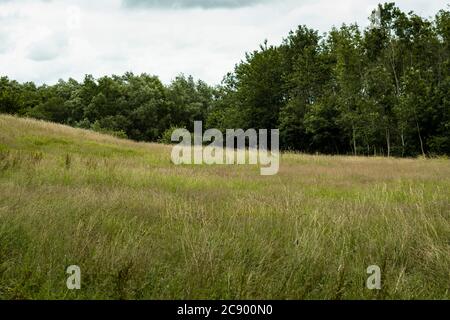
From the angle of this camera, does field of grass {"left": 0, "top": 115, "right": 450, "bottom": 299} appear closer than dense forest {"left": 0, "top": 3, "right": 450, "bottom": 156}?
Yes

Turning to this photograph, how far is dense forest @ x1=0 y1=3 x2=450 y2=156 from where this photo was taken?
39.7 m

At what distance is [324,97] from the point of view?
49.1m

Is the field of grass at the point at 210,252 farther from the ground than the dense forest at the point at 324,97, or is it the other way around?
the dense forest at the point at 324,97

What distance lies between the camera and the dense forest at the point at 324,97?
39656 millimetres

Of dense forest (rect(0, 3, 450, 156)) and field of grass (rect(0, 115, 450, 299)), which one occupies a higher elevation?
dense forest (rect(0, 3, 450, 156))

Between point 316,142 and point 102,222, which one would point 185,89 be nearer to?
point 316,142

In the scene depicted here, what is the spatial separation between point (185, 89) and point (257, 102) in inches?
1133

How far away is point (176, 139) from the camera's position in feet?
160

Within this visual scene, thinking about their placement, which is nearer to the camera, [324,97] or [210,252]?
[210,252]

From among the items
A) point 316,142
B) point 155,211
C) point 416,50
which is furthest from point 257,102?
point 155,211

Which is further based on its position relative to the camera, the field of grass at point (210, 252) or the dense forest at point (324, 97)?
the dense forest at point (324, 97)

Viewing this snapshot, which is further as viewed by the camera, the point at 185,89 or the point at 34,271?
the point at 185,89

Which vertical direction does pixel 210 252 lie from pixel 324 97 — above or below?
below
